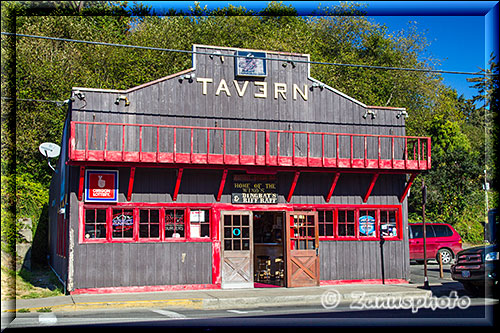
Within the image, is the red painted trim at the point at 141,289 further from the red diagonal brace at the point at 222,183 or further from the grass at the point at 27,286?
the red diagonal brace at the point at 222,183

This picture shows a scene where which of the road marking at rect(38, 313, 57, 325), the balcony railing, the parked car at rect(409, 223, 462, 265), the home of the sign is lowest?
the road marking at rect(38, 313, 57, 325)

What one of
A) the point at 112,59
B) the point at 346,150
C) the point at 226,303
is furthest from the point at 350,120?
the point at 112,59

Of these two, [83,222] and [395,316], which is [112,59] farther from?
[395,316]

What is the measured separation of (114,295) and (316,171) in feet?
25.3

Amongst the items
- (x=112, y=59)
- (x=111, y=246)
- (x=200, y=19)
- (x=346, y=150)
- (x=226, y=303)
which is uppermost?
(x=200, y=19)

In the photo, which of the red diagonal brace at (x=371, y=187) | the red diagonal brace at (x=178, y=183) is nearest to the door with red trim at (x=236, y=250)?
the red diagonal brace at (x=178, y=183)

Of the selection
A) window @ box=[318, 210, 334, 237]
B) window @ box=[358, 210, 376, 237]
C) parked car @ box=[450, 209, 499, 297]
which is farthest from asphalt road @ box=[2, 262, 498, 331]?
window @ box=[358, 210, 376, 237]

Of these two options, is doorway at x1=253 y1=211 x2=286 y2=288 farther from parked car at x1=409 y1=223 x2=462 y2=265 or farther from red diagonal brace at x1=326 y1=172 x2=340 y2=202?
parked car at x1=409 y1=223 x2=462 y2=265

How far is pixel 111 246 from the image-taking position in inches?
697

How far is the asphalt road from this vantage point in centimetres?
1166

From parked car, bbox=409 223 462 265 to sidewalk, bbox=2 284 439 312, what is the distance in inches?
288

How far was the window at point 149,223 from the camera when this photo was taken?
716 inches

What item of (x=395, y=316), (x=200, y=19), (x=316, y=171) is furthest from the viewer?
(x=200, y=19)

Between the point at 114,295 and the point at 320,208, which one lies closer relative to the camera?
the point at 114,295
